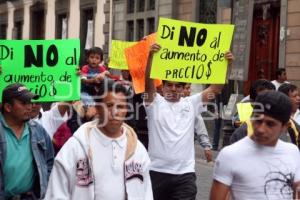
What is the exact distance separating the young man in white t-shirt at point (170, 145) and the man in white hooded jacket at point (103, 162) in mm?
1896

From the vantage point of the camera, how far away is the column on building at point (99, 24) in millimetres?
26453

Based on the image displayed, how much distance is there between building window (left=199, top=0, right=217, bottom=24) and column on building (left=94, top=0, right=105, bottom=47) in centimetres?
687

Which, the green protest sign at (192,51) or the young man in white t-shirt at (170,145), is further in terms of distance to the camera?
the green protest sign at (192,51)

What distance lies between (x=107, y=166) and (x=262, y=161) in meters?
0.85

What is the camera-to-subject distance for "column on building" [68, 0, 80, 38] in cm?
2877

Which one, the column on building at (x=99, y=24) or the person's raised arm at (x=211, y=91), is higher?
the column on building at (x=99, y=24)

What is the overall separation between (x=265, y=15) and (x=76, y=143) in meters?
13.7

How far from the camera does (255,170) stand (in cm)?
383

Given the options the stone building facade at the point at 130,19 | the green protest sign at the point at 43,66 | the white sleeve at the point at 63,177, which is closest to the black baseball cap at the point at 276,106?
the white sleeve at the point at 63,177

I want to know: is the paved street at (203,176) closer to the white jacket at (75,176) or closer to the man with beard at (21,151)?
the man with beard at (21,151)

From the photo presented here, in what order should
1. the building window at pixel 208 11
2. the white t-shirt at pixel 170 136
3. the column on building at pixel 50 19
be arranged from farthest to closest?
the column on building at pixel 50 19 → the building window at pixel 208 11 → the white t-shirt at pixel 170 136

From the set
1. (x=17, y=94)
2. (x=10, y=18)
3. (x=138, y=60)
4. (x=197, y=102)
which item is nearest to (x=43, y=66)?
(x=138, y=60)

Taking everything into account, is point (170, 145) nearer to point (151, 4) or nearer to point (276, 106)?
point (276, 106)

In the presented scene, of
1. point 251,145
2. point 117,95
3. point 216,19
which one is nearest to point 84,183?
point 117,95
